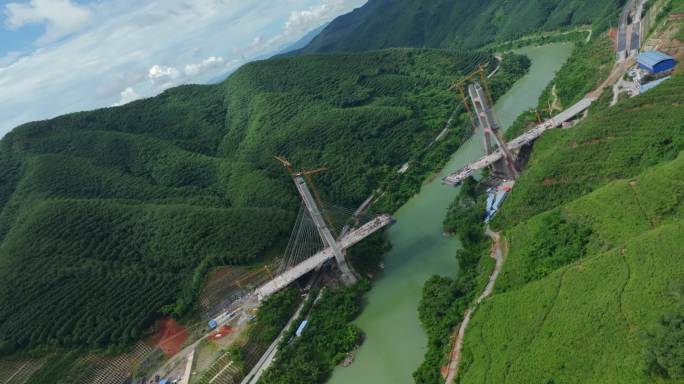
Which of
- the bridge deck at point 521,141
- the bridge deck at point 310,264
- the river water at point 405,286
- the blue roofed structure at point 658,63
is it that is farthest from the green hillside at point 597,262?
the bridge deck at point 310,264

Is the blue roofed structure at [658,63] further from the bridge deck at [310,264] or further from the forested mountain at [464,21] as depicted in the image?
the bridge deck at [310,264]

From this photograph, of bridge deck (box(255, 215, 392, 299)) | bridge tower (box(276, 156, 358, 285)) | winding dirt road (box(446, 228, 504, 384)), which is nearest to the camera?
winding dirt road (box(446, 228, 504, 384))

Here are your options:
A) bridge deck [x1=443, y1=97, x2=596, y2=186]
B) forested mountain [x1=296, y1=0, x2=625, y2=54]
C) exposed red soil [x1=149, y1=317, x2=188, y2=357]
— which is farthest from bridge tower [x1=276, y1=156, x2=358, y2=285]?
forested mountain [x1=296, y1=0, x2=625, y2=54]

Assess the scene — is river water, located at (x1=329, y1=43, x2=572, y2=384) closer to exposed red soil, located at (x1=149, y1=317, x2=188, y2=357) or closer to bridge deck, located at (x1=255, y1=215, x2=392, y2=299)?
bridge deck, located at (x1=255, y1=215, x2=392, y2=299)

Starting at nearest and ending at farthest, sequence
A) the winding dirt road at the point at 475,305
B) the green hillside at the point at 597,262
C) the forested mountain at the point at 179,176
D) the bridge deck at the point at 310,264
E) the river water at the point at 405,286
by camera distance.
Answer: the green hillside at the point at 597,262 → the winding dirt road at the point at 475,305 → the river water at the point at 405,286 → the bridge deck at the point at 310,264 → the forested mountain at the point at 179,176

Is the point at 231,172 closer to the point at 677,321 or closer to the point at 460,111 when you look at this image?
the point at 460,111

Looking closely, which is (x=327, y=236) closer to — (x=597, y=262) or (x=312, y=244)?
(x=312, y=244)

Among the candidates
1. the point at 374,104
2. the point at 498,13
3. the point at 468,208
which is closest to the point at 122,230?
the point at 468,208
